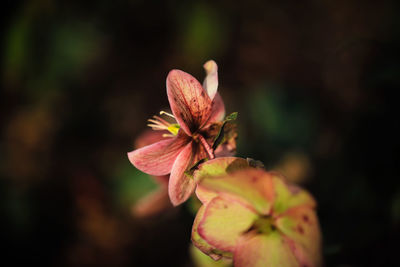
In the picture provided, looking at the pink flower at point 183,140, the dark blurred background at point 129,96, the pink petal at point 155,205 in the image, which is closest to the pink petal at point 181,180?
the pink flower at point 183,140

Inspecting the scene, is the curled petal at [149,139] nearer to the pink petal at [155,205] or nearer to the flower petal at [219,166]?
the pink petal at [155,205]

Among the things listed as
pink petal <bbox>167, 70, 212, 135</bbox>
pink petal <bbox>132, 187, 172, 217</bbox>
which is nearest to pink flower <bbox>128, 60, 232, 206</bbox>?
pink petal <bbox>167, 70, 212, 135</bbox>

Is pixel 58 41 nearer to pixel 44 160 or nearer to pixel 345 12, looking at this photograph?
pixel 44 160

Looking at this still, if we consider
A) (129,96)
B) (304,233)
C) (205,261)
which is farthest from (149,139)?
(129,96)

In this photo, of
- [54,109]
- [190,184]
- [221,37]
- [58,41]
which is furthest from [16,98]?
[190,184]

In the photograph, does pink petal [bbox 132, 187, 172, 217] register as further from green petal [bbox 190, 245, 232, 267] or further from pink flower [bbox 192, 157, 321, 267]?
pink flower [bbox 192, 157, 321, 267]

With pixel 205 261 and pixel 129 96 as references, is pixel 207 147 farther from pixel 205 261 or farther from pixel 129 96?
pixel 129 96
